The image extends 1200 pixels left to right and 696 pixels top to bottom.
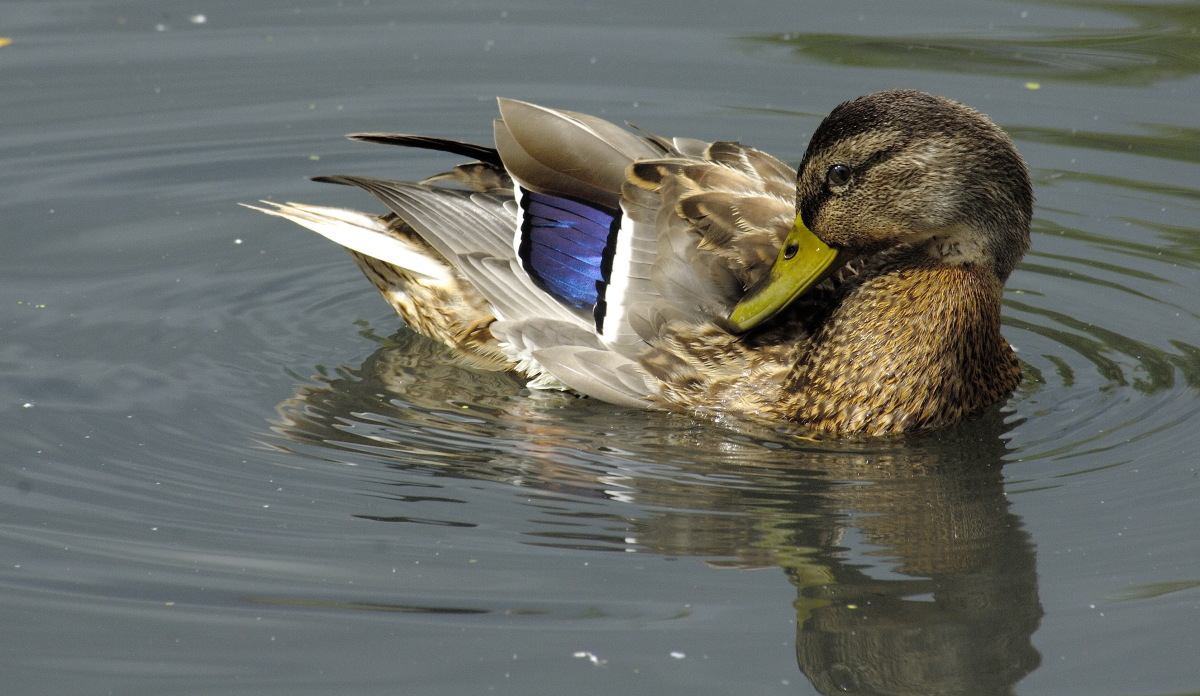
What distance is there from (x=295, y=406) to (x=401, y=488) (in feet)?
3.42

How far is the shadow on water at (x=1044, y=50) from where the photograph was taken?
10344 mm

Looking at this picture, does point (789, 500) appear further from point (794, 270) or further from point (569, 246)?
point (569, 246)

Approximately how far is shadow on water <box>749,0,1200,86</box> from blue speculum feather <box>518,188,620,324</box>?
402cm

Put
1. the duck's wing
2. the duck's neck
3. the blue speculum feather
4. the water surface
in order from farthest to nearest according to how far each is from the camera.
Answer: the blue speculum feather
the duck's wing
the duck's neck
the water surface

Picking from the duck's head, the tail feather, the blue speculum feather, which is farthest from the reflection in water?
the tail feather

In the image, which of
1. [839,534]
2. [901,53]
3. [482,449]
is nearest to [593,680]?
[839,534]

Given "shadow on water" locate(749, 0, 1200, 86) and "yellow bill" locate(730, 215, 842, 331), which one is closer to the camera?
"yellow bill" locate(730, 215, 842, 331)

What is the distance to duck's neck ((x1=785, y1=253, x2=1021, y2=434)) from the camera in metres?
6.48

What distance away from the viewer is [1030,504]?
229 inches

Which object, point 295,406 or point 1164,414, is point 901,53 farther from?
point 295,406

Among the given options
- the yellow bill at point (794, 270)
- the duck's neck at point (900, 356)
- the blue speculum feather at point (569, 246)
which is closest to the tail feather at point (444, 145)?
the blue speculum feather at point (569, 246)

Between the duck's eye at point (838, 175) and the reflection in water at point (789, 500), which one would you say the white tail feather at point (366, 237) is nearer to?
the reflection in water at point (789, 500)

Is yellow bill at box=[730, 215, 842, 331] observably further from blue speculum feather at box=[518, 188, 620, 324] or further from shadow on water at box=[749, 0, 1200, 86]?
shadow on water at box=[749, 0, 1200, 86]

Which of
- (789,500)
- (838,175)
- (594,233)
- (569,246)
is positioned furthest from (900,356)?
(569,246)
